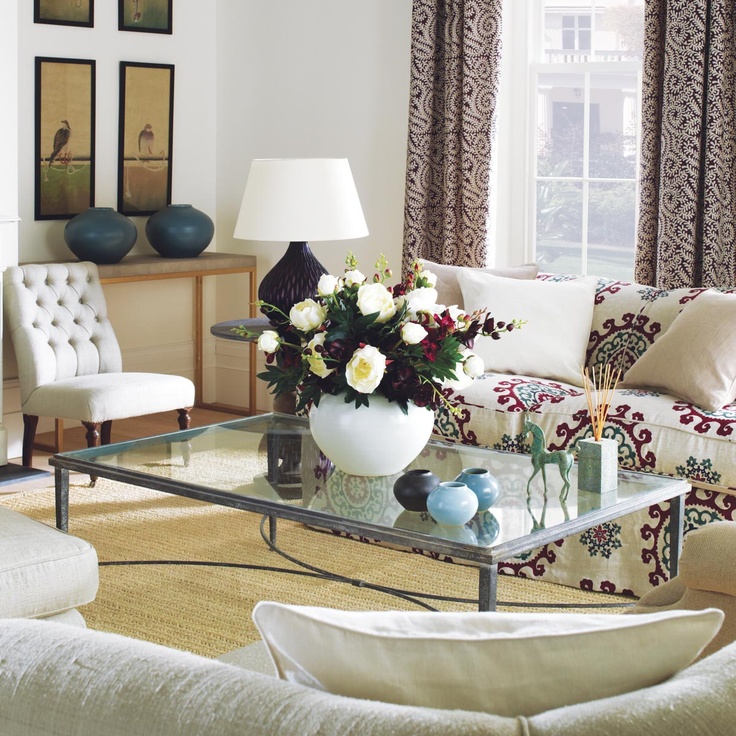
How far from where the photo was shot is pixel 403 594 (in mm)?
3455

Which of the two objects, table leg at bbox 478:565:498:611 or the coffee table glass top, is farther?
the coffee table glass top

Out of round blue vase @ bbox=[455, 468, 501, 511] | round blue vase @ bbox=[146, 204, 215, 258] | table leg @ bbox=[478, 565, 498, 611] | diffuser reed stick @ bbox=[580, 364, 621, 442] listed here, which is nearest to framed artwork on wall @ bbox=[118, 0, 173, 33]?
round blue vase @ bbox=[146, 204, 215, 258]

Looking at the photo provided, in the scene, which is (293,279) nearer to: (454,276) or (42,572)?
(454,276)

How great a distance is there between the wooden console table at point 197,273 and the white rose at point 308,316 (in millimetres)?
2612

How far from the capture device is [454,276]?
15.0 feet

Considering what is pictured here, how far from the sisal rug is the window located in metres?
2.06

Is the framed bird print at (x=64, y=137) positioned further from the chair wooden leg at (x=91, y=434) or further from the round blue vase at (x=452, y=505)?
Result: the round blue vase at (x=452, y=505)

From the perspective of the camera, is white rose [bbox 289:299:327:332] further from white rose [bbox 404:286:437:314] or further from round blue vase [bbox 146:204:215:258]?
round blue vase [bbox 146:204:215:258]

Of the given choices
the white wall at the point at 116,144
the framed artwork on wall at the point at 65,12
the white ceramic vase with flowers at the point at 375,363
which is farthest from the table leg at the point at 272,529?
the framed artwork on wall at the point at 65,12

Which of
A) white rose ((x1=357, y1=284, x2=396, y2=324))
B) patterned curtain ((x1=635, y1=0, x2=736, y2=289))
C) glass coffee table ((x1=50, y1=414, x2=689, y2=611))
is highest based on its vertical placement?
patterned curtain ((x1=635, y1=0, x2=736, y2=289))

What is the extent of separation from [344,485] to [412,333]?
0.44 m

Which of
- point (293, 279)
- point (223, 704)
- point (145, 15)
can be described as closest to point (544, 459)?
point (293, 279)

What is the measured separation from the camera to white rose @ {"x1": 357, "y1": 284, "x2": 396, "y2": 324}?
9.04ft

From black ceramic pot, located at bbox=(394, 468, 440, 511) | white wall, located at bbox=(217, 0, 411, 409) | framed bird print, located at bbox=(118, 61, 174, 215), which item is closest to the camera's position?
black ceramic pot, located at bbox=(394, 468, 440, 511)
